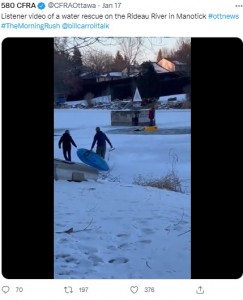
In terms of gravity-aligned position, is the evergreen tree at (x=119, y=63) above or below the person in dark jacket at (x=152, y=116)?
above

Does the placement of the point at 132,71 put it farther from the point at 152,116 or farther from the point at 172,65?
the point at 152,116

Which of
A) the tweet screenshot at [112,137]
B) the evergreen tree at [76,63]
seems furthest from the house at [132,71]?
the evergreen tree at [76,63]

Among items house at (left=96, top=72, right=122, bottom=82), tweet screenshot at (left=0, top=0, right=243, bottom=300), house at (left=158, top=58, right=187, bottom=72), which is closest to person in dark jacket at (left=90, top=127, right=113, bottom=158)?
tweet screenshot at (left=0, top=0, right=243, bottom=300)

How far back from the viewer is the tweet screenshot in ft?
5.45

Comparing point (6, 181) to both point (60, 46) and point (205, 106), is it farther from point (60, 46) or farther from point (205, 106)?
point (205, 106)

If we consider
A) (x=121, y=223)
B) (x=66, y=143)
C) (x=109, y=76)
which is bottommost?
(x=121, y=223)

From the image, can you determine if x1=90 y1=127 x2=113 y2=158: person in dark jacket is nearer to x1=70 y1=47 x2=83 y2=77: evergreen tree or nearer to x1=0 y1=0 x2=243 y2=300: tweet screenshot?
x1=0 y1=0 x2=243 y2=300: tweet screenshot

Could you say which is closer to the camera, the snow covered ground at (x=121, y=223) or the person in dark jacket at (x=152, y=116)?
the snow covered ground at (x=121, y=223)

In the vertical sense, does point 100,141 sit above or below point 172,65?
below

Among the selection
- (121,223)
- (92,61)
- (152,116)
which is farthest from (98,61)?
(121,223)

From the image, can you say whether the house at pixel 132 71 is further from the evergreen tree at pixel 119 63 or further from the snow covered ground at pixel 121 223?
the snow covered ground at pixel 121 223

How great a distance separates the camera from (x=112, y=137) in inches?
75.7

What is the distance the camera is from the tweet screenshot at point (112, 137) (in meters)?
1.66
